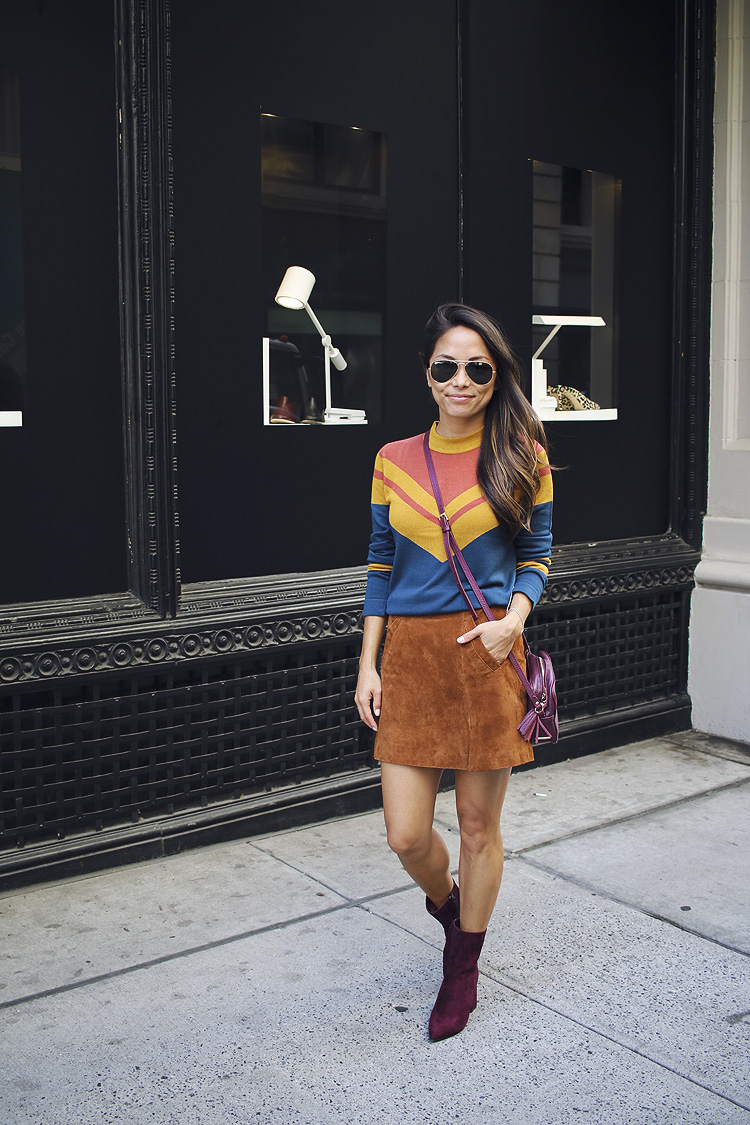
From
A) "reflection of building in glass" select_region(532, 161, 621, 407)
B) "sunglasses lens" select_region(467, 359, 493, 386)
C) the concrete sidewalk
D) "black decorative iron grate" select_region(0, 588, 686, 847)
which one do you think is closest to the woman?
"sunglasses lens" select_region(467, 359, 493, 386)

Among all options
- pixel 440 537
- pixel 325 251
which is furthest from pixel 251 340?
pixel 440 537

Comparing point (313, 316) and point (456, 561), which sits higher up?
point (313, 316)

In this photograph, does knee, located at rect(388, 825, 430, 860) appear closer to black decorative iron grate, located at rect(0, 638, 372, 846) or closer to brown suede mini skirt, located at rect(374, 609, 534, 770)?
brown suede mini skirt, located at rect(374, 609, 534, 770)

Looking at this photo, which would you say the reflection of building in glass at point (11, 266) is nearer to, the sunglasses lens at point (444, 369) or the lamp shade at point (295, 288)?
the lamp shade at point (295, 288)

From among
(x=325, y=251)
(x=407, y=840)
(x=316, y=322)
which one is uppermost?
(x=325, y=251)

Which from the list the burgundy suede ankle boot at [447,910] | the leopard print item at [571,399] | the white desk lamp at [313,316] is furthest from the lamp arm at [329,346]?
the burgundy suede ankle boot at [447,910]

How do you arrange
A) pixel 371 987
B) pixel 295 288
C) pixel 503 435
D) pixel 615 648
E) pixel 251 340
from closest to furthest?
pixel 503 435 → pixel 371 987 → pixel 251 340 → pixel 295 288 → pixel 615 648

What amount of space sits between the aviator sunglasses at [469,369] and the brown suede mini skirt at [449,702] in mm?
638

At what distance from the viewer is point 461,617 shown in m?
3.06

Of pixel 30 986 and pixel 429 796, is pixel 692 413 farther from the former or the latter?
pixel 30 986

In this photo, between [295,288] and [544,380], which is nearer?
[295,288]

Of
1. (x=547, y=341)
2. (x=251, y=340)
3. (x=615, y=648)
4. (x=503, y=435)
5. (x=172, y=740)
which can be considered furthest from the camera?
(x=615, y=648)

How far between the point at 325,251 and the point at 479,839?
9.42 ft

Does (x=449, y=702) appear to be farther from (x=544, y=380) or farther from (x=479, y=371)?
(x=544, y=380)
